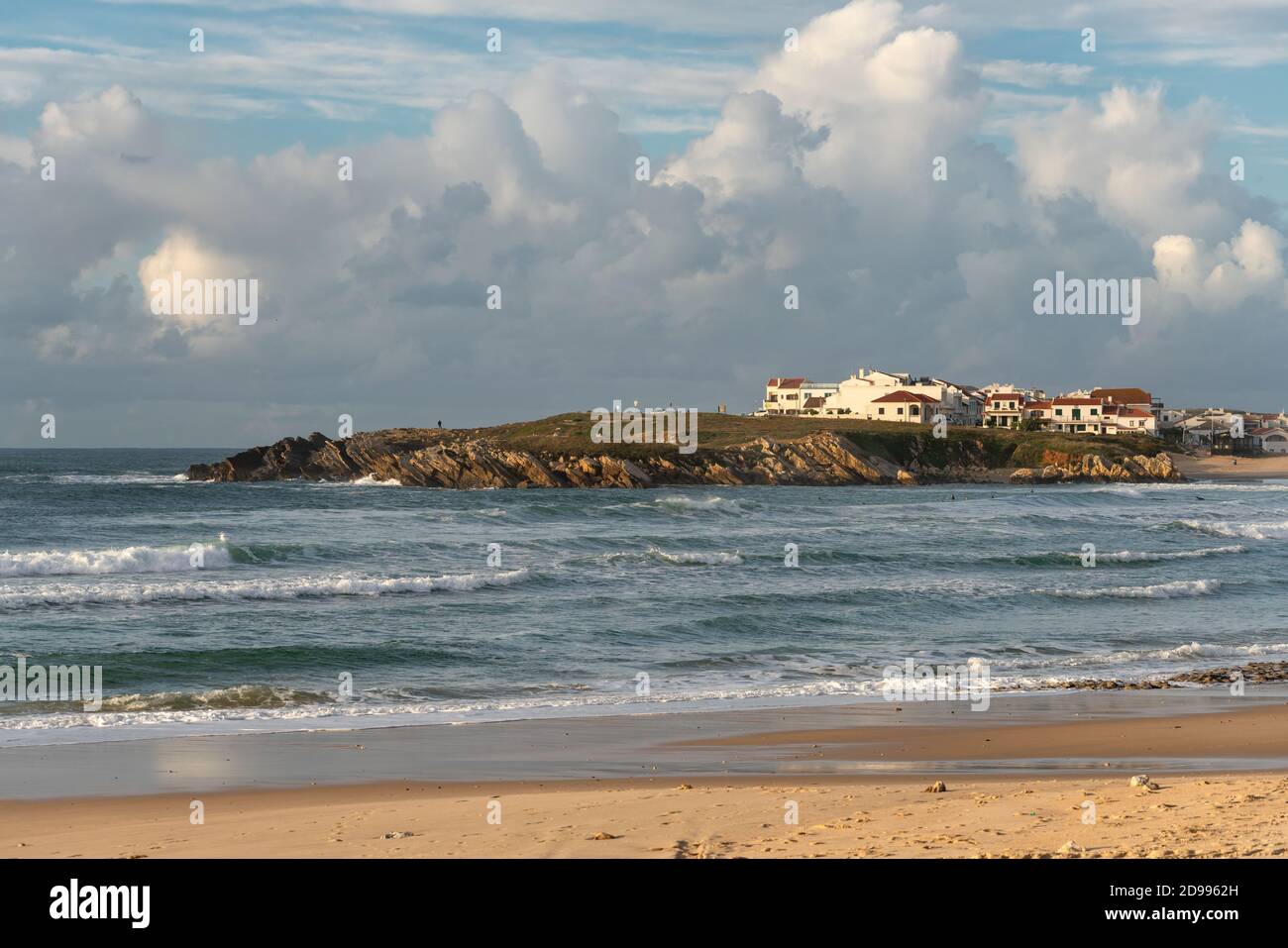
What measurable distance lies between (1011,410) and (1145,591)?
133 metres

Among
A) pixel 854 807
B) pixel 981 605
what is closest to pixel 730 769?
pixel 854 807

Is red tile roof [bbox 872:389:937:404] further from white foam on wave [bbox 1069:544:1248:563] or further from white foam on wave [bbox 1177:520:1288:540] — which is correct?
white foam on wave [bbox 1069:544:1248:563]

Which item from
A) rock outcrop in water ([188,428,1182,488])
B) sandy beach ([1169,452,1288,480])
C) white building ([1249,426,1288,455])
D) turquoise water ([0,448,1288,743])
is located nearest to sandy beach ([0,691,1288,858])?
turquoise water ([0,448,1288,743])

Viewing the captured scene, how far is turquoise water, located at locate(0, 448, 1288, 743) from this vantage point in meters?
20.8

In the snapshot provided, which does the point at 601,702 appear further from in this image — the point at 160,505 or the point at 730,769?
the point at 160,505

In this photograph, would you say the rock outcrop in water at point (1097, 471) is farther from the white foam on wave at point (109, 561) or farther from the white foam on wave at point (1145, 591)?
the white foam on wave at point (109, 561)

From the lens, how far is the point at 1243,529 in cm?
5662

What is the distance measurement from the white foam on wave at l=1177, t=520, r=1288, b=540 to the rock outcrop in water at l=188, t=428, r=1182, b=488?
4862cm

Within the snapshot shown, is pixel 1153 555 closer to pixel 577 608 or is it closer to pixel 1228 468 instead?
pixel 577 608
